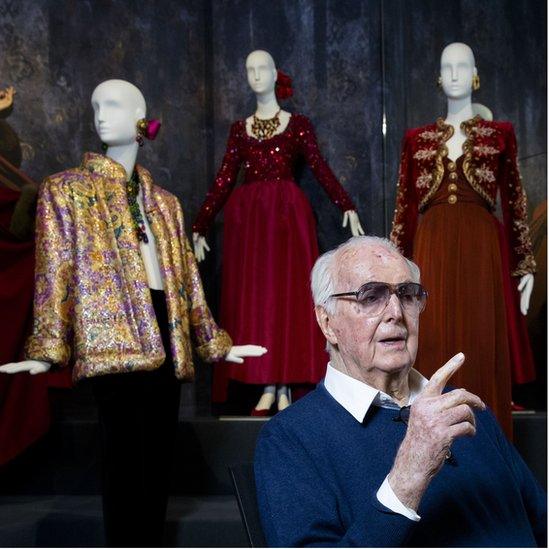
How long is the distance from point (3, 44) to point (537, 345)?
8.85 ft

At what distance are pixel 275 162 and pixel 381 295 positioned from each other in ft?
7.43

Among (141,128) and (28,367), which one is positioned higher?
(141,128)

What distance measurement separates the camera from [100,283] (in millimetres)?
2902

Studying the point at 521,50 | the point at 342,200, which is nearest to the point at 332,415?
the point at 342,200

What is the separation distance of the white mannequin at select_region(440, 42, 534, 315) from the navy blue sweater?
6.49ft

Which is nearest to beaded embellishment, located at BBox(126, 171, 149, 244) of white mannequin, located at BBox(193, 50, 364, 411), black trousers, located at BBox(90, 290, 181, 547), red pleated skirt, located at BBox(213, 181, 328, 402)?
black trousers, located at BBox(90, 290, 181, 547)

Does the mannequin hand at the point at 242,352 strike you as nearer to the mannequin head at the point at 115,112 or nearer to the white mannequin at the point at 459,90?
the mannequin head at the point at 115,112

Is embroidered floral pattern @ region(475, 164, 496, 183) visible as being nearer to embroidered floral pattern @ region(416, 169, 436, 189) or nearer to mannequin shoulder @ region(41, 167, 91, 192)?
embroidered floral pattern @ region(416, 169, 436, 189)

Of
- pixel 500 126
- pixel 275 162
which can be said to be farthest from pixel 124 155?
pixel 500 126

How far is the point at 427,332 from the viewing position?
3520 mm

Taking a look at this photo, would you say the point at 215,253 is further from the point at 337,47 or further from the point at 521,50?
the point at 521,50

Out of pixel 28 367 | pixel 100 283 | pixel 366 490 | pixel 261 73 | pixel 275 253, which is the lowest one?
pixel 366 490

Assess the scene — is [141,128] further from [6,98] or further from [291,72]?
[291,72]

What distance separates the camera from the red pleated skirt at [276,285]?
3994mm
